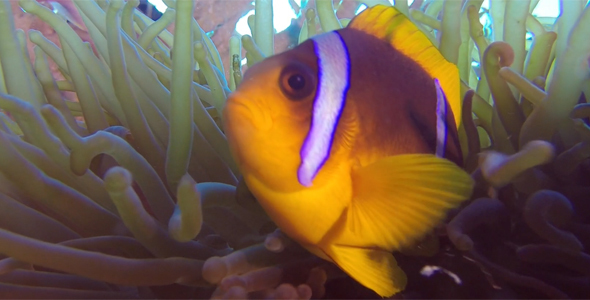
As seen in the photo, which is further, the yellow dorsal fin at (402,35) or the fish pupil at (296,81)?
the yellow dorsal fin at (402,35)

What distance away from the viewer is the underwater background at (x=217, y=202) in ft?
1.82

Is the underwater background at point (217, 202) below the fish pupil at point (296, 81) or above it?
below

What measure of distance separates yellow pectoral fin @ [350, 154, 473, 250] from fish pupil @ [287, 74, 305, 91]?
0.12 meters

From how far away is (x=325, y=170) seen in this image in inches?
19.0

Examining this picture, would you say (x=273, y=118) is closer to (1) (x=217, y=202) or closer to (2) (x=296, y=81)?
(2) (x=296, y=81)

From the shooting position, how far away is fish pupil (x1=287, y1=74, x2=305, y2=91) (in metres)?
0.46

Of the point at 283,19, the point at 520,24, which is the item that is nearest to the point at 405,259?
the point at 520,24

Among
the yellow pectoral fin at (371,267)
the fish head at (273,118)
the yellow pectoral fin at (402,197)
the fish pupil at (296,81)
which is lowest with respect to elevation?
the yellow pectoral fin at (371,267)

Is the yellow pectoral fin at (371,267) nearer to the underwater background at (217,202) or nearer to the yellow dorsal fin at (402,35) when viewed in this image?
the underwater background at (217,202)

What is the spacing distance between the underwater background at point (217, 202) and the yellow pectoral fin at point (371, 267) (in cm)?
5

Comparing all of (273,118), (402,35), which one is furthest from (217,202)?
(402,35)

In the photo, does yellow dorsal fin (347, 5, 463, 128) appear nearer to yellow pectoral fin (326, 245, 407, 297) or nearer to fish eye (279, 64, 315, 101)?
fish eye (279, 64, 315, 101)

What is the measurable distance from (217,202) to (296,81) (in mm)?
228

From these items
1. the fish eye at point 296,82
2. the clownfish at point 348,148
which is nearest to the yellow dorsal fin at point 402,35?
the clownfish at point 348,148
